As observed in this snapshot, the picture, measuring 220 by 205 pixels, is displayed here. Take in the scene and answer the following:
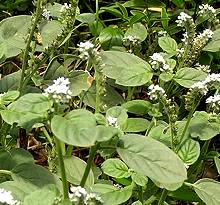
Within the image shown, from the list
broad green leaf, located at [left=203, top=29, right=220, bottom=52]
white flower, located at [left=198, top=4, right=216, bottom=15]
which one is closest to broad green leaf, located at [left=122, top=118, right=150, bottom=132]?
broad green leaf, located at [left=203, top=29, right=220, bottom=52]

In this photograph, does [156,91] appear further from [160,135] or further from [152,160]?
[152,160]

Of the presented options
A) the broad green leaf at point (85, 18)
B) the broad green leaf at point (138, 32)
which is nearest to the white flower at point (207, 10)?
the broad green leaf at point (138, 32)

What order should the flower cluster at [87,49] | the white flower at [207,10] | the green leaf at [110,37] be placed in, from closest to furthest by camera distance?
the flower cluster at [87,49] → the white flower at [207,10] → the green leaf at [110,37]

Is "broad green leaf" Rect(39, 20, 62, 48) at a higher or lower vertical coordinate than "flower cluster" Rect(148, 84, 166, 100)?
lower

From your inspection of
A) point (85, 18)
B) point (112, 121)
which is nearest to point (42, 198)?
point (112, 121)

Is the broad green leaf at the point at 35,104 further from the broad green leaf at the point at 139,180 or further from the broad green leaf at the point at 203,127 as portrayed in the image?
the broad green leaf at the point at 203,127

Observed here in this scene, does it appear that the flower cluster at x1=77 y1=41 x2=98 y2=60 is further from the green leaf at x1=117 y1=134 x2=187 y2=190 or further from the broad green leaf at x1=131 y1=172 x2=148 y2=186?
the broad green leaf at x1=131 y1=172 x2=148 y2=186
